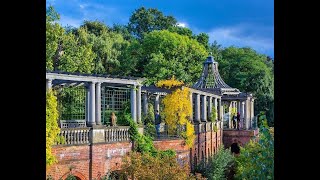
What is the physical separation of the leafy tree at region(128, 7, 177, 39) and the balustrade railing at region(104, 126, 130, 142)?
2838cm

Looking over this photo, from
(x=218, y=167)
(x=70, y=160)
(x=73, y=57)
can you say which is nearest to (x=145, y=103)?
(x=218, y=167)

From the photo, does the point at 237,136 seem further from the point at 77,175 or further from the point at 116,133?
the point at 77,175

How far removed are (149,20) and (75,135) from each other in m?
31.4

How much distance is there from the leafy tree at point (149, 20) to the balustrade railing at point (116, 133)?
28.4 meters

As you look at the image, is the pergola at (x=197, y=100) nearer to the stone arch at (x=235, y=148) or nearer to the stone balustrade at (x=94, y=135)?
the stone arch at (x=235, y=148)

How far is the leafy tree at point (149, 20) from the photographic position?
45.0 metres

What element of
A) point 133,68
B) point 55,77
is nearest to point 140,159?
point 55,77

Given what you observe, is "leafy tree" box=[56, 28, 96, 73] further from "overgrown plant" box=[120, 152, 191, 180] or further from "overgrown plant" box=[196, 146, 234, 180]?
"overgrown plant" box=[120, 152, 191, 180]

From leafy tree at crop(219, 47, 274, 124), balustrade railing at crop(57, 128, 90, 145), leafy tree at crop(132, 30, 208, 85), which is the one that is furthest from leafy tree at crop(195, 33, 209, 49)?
balustrade railing at crop(57, 128, 90, 145)

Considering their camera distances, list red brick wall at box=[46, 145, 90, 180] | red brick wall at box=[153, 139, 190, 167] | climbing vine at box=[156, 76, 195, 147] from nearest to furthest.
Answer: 1. red brick wall at box=[46, 145, 90, 180]
2. red brick wall at box=[153, 139, 190, 167]
3. climbing vine at box=[156, 76, 195, 147]

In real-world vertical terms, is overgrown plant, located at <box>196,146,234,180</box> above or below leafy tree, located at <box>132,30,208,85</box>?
below

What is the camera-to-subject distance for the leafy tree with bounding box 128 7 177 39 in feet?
148
